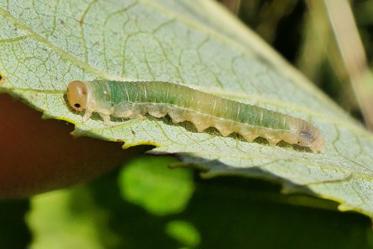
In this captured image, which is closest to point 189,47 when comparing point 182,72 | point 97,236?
point 182,72

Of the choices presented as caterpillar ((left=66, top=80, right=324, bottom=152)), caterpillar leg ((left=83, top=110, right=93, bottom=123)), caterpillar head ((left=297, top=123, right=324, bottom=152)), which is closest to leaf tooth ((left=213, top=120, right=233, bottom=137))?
caterpillar ((left=66, top=80, right=324, bottom=152))

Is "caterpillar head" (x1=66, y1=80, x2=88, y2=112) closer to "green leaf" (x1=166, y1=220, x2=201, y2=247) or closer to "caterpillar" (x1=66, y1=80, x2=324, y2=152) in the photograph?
"caterpillar" (x1=66, y1=80, x2=324, y2=152)

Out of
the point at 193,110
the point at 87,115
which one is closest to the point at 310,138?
the point at 193,110

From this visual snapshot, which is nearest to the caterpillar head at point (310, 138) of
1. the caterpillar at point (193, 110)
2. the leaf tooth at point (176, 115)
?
the caterpillar at point (193, 110)

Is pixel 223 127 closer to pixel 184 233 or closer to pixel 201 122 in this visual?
pixel 201 122

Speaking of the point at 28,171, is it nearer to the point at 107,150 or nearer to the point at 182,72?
the point at 107,150

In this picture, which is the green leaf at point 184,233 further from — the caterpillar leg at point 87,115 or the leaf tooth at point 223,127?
the caterpillar leg at point 87,115
